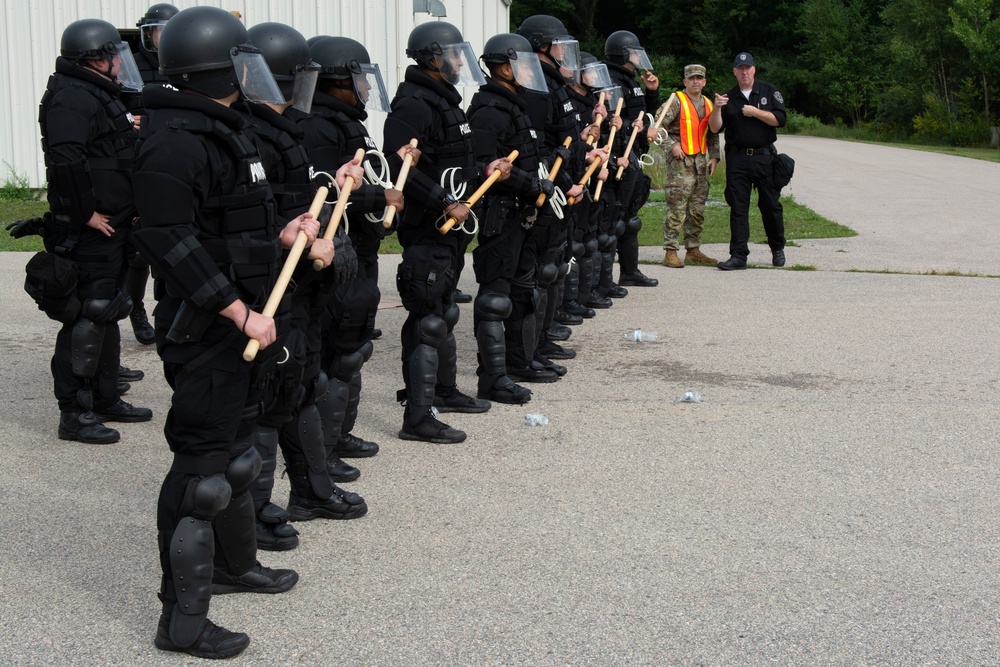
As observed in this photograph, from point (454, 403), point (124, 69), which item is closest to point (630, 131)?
point (454, 403)

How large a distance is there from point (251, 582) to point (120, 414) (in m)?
2.88

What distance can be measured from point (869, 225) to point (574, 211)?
28.5 feet

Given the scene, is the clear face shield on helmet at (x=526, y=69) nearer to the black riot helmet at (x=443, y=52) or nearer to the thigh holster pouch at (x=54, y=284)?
the black riot helmet at (x=443, y=52)

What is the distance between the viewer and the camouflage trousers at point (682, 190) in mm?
12578

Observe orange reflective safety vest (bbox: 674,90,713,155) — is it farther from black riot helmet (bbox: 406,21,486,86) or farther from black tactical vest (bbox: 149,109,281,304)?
black tactical vest (bbox: 149,109,281,304)

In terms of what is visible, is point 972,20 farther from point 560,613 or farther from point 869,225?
point 560,613

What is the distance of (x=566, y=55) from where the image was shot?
823 cm

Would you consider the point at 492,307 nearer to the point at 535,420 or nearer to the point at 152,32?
the point at 535,420

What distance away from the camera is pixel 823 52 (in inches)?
2089

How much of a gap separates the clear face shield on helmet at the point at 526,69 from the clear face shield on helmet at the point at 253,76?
3.15 meters

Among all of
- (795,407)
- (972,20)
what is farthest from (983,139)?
(795,407)

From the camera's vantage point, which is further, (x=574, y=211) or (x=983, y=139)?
(x=983, y=139)

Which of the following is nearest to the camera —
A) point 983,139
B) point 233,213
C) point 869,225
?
point 233,213

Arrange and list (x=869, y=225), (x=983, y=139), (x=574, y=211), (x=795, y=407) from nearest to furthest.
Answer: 1. (x=795, y=407)
2. (x=574, y=211)
3. (x=869, y=225)
4. (x=983, y=139)
